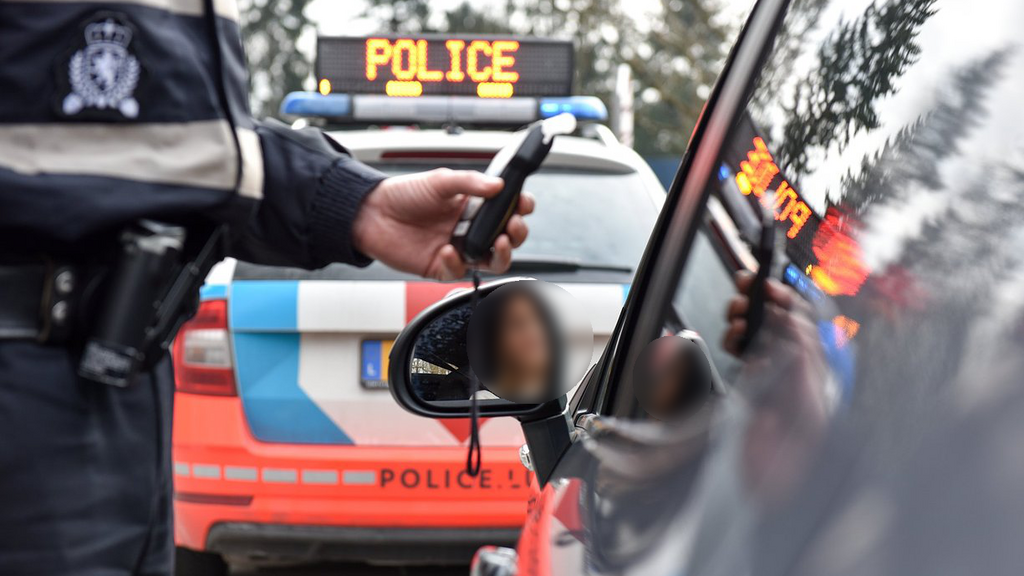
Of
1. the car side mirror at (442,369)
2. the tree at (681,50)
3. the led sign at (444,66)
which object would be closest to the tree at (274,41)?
the tree at (681,50)

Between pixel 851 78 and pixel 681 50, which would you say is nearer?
pixel 851 78

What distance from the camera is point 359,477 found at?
3734mm

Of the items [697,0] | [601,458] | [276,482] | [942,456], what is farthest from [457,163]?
[697,0]

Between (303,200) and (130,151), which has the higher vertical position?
(130,151)

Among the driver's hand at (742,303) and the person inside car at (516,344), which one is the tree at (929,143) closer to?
the driver's hand at (742,303)

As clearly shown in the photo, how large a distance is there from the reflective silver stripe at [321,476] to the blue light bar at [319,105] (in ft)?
9.07

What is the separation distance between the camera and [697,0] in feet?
70.8

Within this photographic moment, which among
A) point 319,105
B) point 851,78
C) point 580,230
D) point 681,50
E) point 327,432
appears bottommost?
point 681,50

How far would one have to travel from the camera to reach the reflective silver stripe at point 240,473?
148 inches

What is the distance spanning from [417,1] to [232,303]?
4349cm

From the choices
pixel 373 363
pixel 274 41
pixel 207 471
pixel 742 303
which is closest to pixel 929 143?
pixel 742 303

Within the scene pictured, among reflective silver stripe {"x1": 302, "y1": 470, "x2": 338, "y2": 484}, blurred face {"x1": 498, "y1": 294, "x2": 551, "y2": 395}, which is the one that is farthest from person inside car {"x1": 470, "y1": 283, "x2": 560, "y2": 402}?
reflective silver stripe {"x1": 302, "y1": 470, "x2": 338, "y2": 484}

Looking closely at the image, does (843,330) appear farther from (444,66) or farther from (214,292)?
(444,66)

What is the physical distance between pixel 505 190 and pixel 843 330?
0.60 meters
